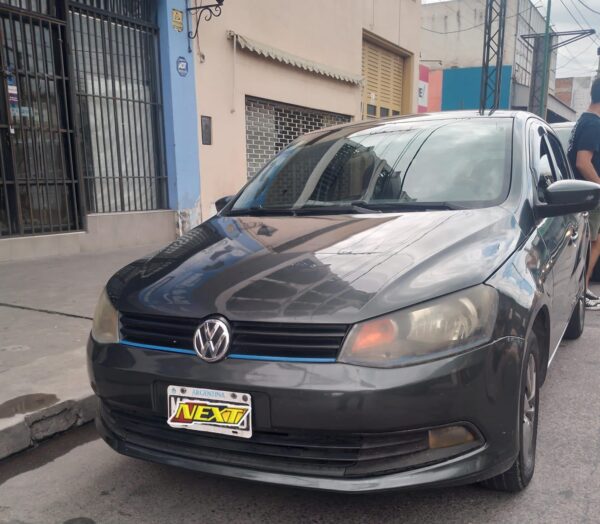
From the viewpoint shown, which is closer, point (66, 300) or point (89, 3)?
point (66, 300)

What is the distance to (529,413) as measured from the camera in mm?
2268

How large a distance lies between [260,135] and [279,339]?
8.83m

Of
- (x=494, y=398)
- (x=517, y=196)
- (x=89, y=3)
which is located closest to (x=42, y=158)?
(x=89, y=3)

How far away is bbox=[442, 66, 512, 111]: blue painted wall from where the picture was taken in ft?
91.9

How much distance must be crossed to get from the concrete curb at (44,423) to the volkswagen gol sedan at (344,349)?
0.71 meters

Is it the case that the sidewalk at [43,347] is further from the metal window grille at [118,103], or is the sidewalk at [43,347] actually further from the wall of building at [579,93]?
the wall of building at [579,93]

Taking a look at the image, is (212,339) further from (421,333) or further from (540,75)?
(540,75)

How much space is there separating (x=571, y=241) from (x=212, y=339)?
2.39 metres

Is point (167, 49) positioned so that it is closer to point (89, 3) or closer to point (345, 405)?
point (89, 3)

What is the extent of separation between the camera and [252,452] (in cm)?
188

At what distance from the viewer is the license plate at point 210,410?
5.95 ft

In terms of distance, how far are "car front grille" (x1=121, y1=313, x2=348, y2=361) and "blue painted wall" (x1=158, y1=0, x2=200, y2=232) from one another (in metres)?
6.65

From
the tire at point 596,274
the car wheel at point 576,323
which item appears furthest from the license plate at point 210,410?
the tire at point 596,274

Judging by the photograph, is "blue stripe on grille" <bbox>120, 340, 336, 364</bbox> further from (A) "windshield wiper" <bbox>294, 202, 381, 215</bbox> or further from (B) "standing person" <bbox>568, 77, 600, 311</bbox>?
(B) "standing person" <bbox>568, 77, 600, 311</bbox>
